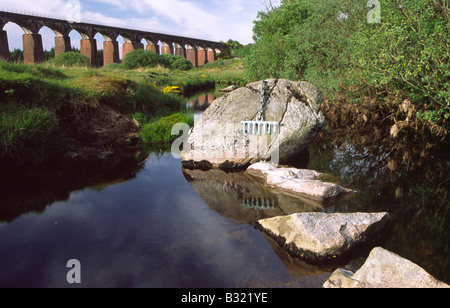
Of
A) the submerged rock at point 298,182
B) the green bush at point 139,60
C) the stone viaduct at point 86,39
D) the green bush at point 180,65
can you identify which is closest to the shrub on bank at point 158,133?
the submerged rock at point 298,182

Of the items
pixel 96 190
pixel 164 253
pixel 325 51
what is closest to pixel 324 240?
pixel 164 253

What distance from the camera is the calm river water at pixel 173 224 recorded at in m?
4.14

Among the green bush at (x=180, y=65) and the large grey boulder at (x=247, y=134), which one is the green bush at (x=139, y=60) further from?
the large grey boulder at (x=247, y=134)

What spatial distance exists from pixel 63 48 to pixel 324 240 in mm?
53356

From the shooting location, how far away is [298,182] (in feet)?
22.8

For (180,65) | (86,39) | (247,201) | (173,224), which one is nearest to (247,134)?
(247,201)

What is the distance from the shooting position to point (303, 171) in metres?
7.72

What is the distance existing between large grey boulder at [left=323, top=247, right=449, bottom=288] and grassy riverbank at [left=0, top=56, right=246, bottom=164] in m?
8.24

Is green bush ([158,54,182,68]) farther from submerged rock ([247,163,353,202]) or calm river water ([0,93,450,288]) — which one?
submerged rock ([247,163,353,202])

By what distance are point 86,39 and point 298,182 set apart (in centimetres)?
5524

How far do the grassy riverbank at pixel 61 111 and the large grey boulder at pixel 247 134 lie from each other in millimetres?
3480

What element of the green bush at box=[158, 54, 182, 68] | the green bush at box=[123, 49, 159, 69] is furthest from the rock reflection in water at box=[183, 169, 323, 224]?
the green bush at box=[158, 54, 182, 68]

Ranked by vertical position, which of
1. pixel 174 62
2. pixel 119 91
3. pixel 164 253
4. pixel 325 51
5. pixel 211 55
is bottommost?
pixel 164 253

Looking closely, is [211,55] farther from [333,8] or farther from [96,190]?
[96,190]
